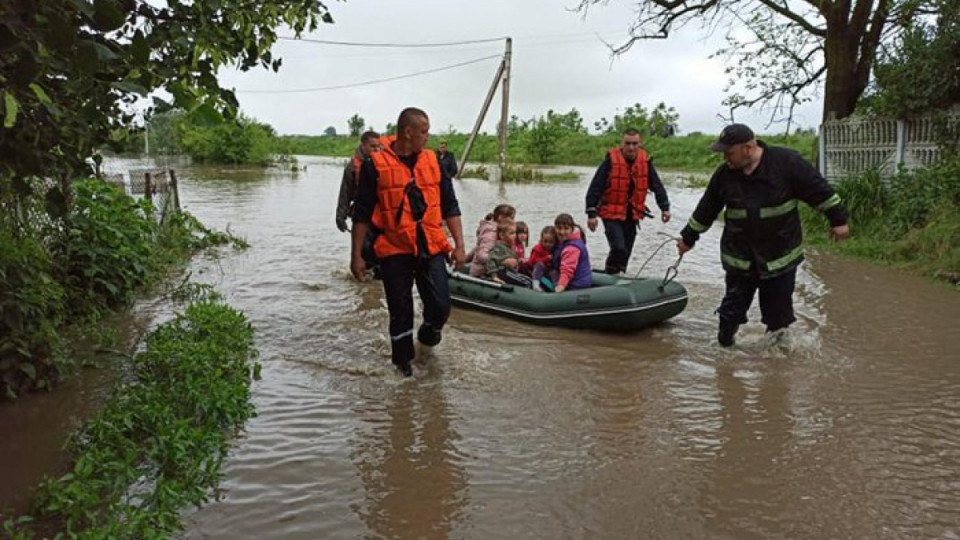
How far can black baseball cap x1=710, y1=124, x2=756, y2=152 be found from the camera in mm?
5340

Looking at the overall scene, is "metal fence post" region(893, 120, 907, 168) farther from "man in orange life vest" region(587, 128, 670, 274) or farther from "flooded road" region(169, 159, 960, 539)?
"man in orange life vest" region(587, 128, 670, 274)

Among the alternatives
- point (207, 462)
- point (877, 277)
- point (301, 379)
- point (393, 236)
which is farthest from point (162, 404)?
point (877, 277)

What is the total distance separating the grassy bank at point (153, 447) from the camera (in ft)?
10.3

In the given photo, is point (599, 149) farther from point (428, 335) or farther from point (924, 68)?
point (428, 335)

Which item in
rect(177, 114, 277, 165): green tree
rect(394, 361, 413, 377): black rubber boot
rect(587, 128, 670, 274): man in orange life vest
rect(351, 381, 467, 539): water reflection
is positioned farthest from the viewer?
rect(177, 114, 277, 165): green tree

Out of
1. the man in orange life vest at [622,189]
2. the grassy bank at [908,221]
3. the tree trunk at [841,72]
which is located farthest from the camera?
the tree trunk at [841,72]

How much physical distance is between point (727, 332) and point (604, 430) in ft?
6.78

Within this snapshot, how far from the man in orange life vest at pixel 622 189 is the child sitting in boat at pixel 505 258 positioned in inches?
32.5

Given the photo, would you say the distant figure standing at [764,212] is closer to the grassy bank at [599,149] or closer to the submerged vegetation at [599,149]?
the grassy bank at [599,149]

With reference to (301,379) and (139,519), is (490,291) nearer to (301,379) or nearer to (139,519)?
(301,379)

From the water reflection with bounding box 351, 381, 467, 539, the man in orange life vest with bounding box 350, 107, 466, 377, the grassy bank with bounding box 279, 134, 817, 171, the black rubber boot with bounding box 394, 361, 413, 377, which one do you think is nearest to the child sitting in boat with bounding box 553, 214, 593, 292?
the man in orange life vest with bounding box 350, 107, 466, 377

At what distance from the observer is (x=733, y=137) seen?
535 centimetres

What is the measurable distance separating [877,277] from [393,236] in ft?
21.9

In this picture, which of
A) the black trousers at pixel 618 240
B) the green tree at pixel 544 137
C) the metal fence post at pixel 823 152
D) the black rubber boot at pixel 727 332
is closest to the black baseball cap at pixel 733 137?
the black rubber boot at pixel 727 332
